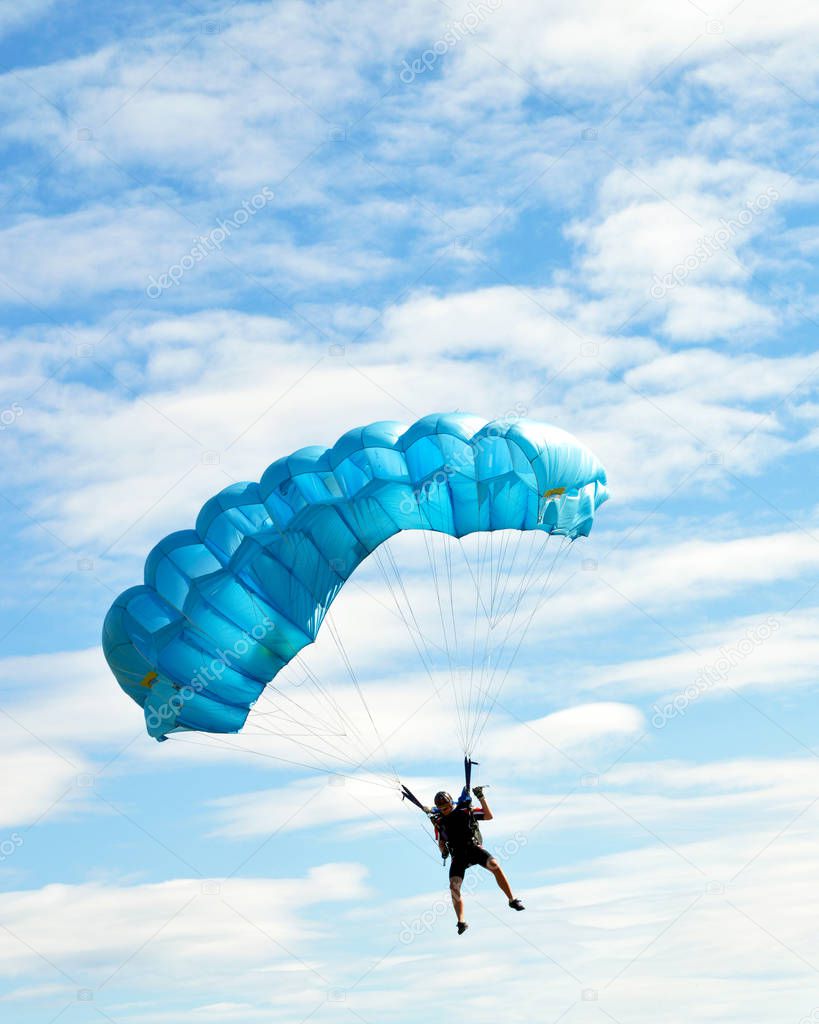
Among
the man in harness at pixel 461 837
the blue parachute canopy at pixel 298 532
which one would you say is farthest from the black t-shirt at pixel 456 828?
the blue parachute canopy at pixel 298 532

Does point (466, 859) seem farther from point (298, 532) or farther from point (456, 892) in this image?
point (298, 532)

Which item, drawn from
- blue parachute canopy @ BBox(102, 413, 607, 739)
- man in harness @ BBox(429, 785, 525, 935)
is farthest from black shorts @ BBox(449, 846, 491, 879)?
blue parachute canopy @ BBox(102, 413, 607, 739)

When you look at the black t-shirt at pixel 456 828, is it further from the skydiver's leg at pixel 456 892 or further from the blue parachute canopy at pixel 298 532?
the blue parachute canopy at pixel 298 532

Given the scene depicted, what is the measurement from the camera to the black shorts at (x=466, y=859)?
20.4 metres

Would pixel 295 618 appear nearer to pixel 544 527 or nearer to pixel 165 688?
pixel 165 688

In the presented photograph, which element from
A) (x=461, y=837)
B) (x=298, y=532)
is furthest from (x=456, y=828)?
(x=298, y=532)

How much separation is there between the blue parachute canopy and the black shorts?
3917mm

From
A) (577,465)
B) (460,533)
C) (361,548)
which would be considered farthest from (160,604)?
(577,465)

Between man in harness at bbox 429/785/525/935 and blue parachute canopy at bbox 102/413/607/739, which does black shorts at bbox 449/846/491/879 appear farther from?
blue parachute canopy at bbox 102/413/607/739

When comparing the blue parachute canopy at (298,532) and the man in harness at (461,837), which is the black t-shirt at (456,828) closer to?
the man in harness at (461,837)

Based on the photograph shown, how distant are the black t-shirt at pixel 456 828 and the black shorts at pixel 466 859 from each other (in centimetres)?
7

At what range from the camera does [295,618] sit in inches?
874

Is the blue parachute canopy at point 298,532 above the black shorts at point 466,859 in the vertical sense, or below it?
above

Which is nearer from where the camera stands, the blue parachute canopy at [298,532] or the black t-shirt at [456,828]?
the black t-shirt at [456,828]
